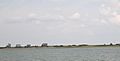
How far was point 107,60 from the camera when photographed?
296ft

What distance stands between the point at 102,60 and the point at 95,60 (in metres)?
2.04

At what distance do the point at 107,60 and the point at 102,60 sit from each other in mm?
1472

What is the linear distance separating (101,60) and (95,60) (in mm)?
1635

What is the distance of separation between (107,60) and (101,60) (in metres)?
1.57

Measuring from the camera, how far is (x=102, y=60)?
299ft

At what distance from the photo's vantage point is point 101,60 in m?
90.7

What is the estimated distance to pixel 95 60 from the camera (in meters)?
90.3

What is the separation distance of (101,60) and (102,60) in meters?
0.48
